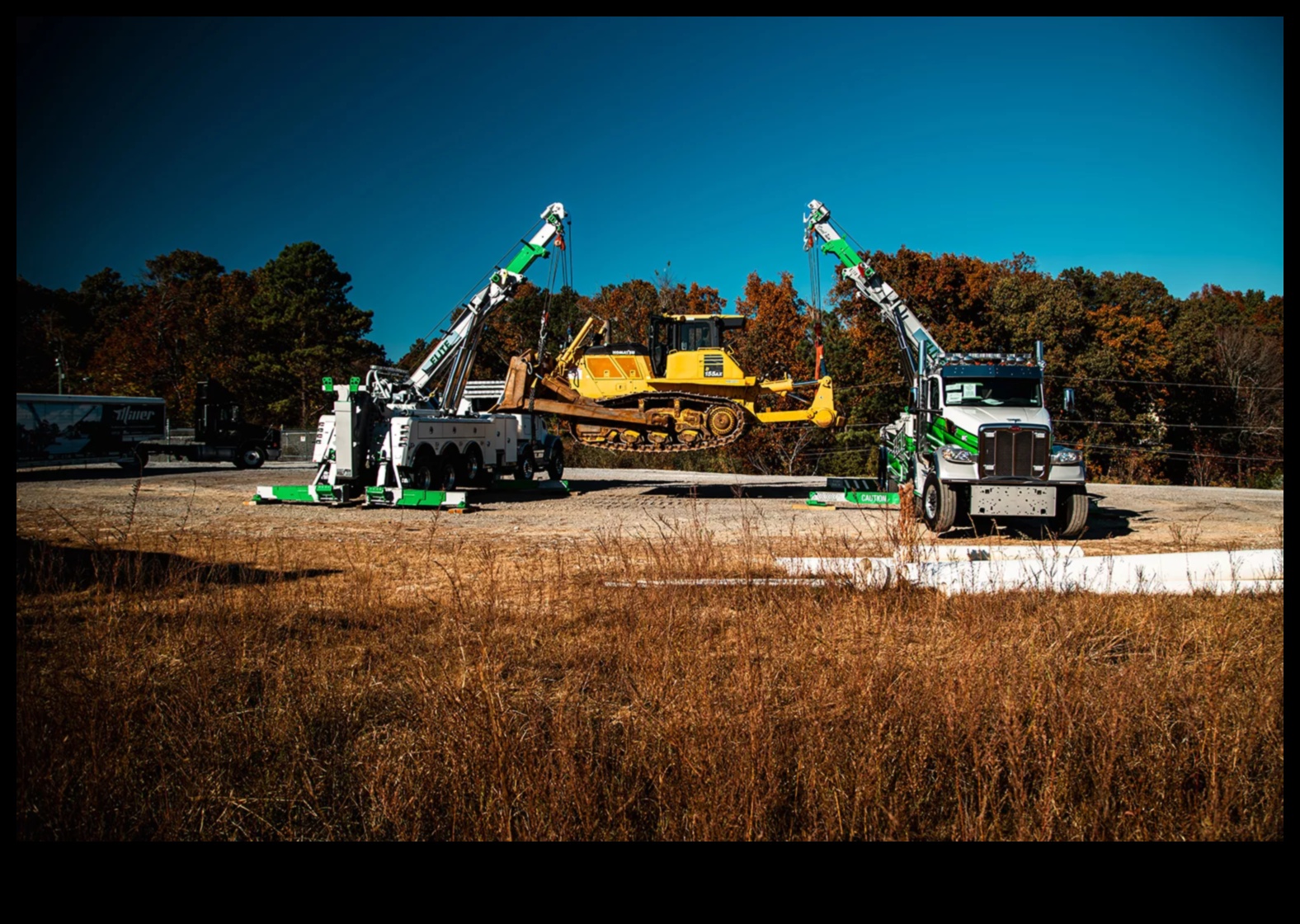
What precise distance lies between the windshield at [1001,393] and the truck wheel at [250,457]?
24716 millimetres

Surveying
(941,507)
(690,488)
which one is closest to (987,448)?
(941,507)

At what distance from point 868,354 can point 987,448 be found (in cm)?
2333

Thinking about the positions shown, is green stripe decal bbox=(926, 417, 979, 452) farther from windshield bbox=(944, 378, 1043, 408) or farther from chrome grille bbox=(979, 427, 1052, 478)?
windshield bbox=(944, 378, 1043, 408)

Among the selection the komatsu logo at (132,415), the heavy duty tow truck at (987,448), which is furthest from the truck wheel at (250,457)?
the heavy duty tow truck at (987,448)

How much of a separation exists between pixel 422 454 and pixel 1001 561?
1196 cm

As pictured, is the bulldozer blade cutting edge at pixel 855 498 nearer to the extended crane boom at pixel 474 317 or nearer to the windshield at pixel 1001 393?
the windshield at pixel 1001 393

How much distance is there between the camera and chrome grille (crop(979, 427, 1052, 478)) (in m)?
11.7

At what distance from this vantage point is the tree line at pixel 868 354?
32.7m

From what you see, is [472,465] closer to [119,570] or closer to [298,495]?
[298,495]

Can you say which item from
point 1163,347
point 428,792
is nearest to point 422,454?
point 428,792

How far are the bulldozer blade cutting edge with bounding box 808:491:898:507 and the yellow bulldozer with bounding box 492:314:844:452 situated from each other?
192cm

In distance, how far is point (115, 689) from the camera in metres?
4.04

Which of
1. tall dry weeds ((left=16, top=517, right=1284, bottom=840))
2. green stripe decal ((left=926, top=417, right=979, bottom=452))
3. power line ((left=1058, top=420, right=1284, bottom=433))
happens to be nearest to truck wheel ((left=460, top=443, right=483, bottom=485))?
green stripe decal ((left=926, top=417, right=979, bottom=452))
